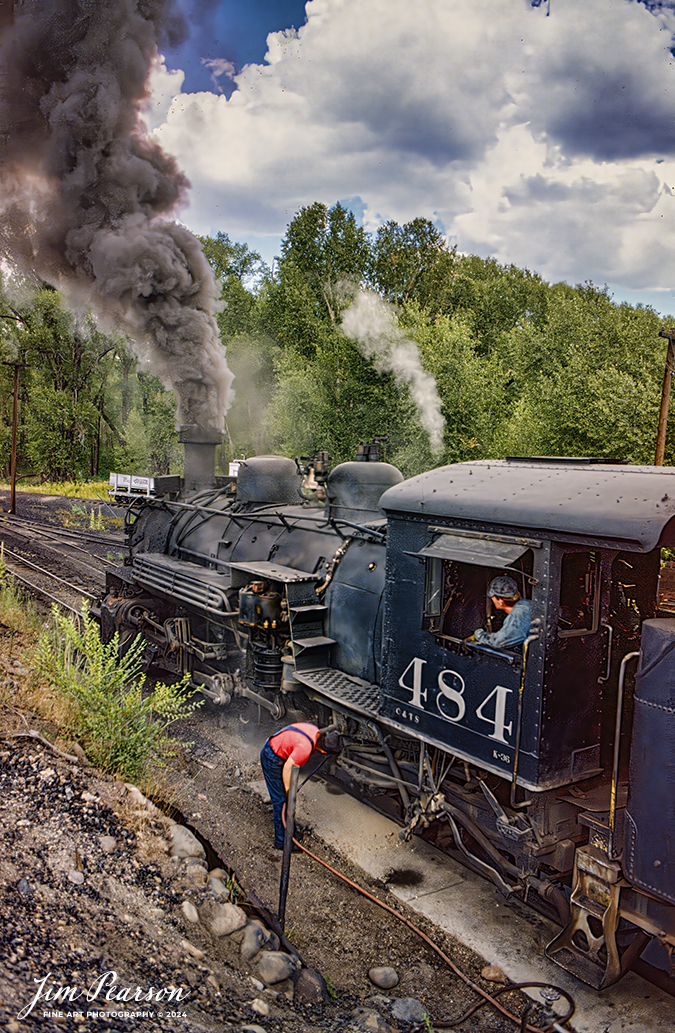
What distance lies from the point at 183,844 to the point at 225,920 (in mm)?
760

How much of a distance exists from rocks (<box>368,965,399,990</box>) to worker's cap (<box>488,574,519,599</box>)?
2.48m

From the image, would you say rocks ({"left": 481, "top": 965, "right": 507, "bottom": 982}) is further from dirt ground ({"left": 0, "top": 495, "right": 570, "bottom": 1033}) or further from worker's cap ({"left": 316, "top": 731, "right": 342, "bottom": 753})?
worker's cap ({"left": 316, "top": 731, "right": 342, "bottom": 753})

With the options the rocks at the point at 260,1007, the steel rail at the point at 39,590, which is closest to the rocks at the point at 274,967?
the rocks at the point at 260,1007

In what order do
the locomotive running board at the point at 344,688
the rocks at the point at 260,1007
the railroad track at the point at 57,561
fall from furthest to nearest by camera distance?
the railroad track at the point at 57,561 → the locomotive running board at the point at 344,688 → the rocks at the point at 260,1007

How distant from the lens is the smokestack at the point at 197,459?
11.3 m

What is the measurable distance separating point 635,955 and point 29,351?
135ft

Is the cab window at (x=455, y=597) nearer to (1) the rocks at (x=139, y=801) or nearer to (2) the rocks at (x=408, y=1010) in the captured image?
(2) the rocks at (x=408, y=1010)

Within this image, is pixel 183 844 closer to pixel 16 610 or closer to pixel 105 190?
pixel 16 610

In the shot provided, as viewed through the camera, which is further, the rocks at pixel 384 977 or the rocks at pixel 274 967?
the rocks at pixel 384 977

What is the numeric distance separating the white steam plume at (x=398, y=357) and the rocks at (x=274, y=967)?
53.6 ft

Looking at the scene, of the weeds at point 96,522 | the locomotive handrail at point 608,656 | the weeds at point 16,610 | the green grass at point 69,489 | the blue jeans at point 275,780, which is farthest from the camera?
the green grass at point 69,489

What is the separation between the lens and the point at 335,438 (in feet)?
80.4

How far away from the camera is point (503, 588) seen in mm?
4383

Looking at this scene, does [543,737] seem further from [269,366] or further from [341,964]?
[269,366]
